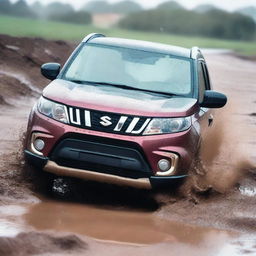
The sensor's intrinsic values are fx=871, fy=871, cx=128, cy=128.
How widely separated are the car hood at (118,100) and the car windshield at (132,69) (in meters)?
0.24

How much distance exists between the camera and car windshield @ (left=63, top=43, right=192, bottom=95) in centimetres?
888

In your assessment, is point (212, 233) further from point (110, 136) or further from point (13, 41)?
point (13, 41)

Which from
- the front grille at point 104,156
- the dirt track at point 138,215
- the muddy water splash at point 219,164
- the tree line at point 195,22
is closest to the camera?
the dirt track at point 138,215

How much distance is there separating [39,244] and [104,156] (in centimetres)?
168

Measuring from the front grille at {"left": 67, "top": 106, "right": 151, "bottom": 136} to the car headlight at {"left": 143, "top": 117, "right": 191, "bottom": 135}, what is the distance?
5 centimetres

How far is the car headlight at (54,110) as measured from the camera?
784 centimetres

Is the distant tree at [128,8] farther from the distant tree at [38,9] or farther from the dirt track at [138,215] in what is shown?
the dirt track at [138,215]

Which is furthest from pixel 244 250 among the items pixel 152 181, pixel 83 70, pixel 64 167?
pixel 83 70

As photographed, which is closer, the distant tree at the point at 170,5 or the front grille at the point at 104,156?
the front grille at the point at 104,156

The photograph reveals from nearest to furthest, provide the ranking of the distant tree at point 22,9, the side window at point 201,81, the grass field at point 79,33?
the side window at point 201,81 → the grass field at point 79,33 → the distant tree at point 22,9

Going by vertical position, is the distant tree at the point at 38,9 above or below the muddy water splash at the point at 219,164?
below

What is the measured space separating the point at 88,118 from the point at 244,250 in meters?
1.88

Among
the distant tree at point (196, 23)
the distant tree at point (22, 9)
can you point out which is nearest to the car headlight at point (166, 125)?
the distant tree at point (22, 9)

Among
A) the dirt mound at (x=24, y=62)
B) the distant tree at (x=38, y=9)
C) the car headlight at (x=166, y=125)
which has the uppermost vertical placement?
the car headlight at (x=166, y=125)
